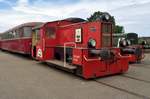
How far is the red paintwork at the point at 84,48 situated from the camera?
7359mm

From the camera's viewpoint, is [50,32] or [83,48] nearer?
[83,48]

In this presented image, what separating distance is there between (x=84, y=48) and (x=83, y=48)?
0.08m

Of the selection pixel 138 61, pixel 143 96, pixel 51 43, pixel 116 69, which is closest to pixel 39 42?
pixel 51 43

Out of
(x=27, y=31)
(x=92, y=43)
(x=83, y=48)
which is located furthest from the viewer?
(x=27, y=31)

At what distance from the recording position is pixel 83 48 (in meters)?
7.52

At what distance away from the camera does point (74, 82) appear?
7039mm

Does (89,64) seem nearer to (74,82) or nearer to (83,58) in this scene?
(83,58)

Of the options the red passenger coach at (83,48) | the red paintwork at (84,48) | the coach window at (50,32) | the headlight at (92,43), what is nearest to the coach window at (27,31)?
the red paintwork at (84,48)

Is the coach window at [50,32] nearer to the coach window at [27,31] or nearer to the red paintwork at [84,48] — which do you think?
the red paintwork at [84,48]

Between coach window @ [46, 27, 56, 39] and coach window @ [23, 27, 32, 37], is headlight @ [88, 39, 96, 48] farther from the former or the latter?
coach window @ [23, 27, 32, 37]

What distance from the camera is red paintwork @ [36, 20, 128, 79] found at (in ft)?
24.1

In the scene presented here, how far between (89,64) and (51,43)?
3915 mm

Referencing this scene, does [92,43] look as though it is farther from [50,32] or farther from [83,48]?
[50,32]

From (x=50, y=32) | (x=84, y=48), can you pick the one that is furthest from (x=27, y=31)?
(x=84, y=48)
